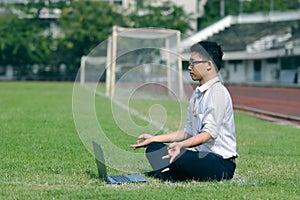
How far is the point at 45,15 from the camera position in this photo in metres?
77.4

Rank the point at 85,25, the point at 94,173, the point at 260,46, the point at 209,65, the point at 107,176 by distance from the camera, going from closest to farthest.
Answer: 1. the point at 209,65
2. the point at 107,176
3. the point at 94,173
4. the point at 260,46
5. the point at 85,25

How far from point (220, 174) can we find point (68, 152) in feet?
10.2

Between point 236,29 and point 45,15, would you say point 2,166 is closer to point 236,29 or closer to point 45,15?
point 236,29

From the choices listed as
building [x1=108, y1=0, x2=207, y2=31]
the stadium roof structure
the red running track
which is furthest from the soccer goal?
building [x1=108, y1=0, x2=207, y2=31]

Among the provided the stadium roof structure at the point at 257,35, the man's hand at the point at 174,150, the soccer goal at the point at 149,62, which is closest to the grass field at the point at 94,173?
the man's hand at the point at 174,150

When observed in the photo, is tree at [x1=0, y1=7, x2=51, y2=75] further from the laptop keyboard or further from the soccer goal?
the laptop keyboard

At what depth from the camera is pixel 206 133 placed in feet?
19.3

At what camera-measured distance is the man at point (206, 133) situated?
235 inches

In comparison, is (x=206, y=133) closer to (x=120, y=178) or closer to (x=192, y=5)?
(x=120, y=178)

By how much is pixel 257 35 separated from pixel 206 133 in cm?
5624

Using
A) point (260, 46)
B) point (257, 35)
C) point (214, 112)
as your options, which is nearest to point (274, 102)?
point (214, 112)

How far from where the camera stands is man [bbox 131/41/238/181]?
5.96 m

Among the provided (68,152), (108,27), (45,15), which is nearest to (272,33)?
(108,27)

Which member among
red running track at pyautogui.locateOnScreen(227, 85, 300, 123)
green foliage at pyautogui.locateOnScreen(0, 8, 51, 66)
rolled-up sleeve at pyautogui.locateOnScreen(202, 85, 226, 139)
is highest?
rolled-up sleeve at pyautogui.locateOnScreen(202, 85, 226, 139)
